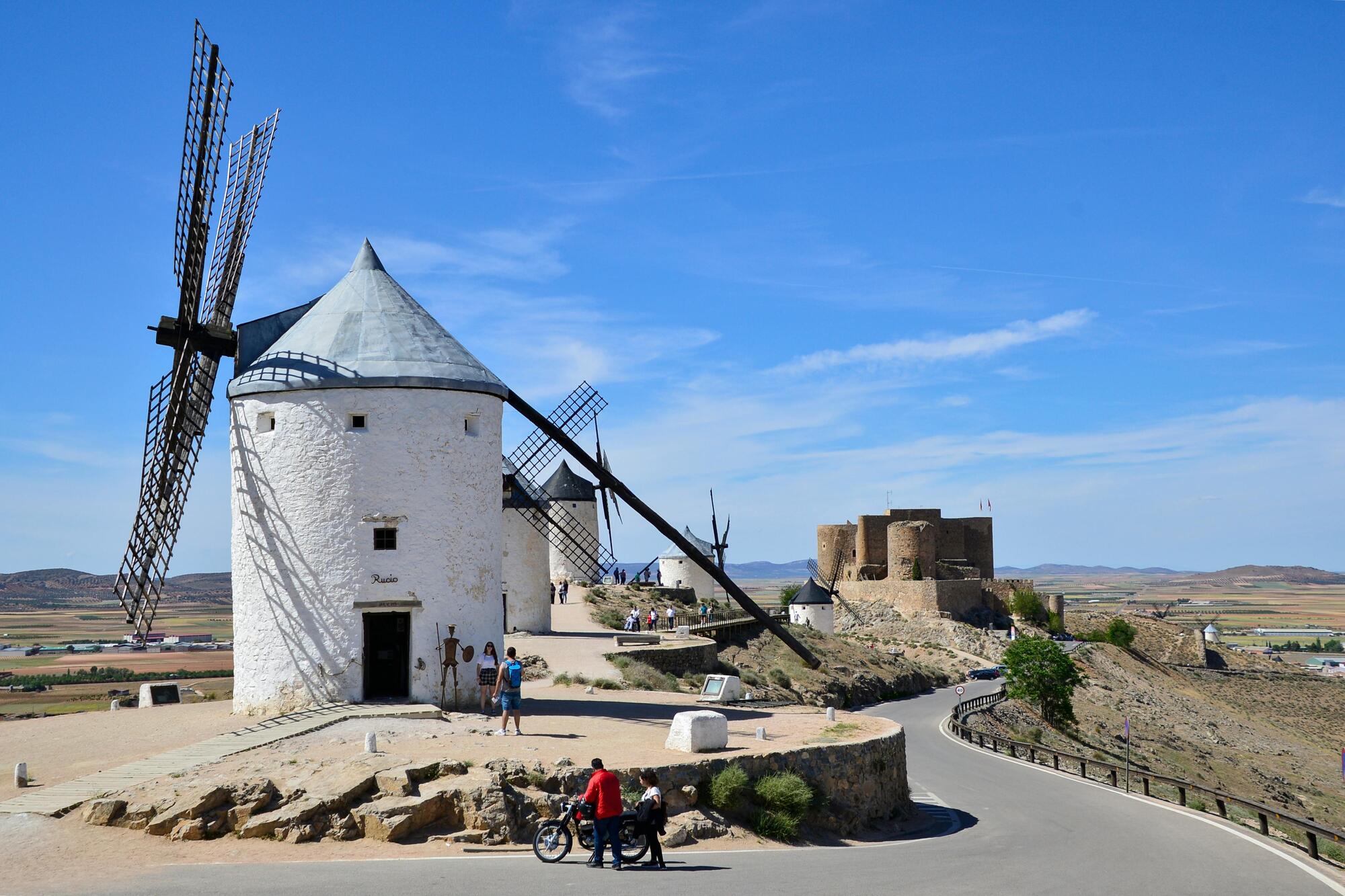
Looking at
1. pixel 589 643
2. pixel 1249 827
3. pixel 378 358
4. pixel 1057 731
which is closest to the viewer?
pixel 1249 827

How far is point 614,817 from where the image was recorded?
1259 centimetres

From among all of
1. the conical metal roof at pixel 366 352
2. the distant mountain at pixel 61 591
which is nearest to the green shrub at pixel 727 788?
the conical metal roof at pixel 366 352

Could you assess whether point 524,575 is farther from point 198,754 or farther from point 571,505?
point 198,754

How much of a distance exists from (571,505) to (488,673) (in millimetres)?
30600

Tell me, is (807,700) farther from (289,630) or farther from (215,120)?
(215,120)

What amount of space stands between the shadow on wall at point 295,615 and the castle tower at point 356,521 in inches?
0.9

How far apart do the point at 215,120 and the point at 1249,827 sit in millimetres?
21211

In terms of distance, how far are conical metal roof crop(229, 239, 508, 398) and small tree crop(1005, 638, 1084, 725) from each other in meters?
28.7

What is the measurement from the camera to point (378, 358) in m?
19.9

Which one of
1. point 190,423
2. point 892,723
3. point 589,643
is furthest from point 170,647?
point 892,723

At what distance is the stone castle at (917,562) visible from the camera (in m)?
67.9

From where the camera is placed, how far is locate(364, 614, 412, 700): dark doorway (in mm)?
19750

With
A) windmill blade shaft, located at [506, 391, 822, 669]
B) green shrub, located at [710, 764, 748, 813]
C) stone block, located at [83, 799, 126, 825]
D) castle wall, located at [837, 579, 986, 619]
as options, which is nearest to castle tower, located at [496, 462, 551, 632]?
windmill blade shaft, located at [506, 391, 822, 669]

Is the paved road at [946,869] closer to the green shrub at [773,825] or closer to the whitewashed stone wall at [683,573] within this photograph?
the green shrub at [773,825]
